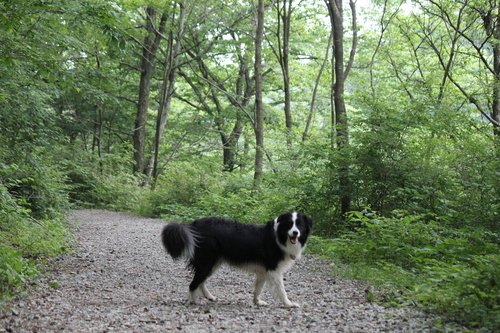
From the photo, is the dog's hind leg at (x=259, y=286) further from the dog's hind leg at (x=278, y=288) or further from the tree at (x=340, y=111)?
the tree at (x=340, y=111)

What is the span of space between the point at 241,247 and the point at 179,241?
29.2 inches

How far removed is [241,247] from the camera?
5117 mm

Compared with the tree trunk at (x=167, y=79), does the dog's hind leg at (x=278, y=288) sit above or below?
below

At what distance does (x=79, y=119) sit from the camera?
2139 cm

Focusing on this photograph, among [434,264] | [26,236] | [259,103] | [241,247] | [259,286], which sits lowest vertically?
[259,286]

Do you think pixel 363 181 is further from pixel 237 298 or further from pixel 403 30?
pixel 403 30

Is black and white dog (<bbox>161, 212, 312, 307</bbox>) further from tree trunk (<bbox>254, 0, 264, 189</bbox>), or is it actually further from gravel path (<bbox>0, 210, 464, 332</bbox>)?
tree trunk (<bbox>254, 0, 264, 189</bbox>)

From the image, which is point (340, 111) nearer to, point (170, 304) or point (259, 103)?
point (259, 103)

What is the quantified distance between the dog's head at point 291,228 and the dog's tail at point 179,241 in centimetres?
101

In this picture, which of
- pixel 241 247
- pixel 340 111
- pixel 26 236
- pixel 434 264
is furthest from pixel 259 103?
pixel 241 247

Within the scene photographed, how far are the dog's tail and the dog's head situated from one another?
1.01 m

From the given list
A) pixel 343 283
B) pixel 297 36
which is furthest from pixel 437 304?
pixel 297 36

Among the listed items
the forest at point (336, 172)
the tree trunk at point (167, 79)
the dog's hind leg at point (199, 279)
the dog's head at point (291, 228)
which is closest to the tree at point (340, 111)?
the forest at point (336, 172)

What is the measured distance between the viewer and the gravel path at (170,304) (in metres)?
3.97
